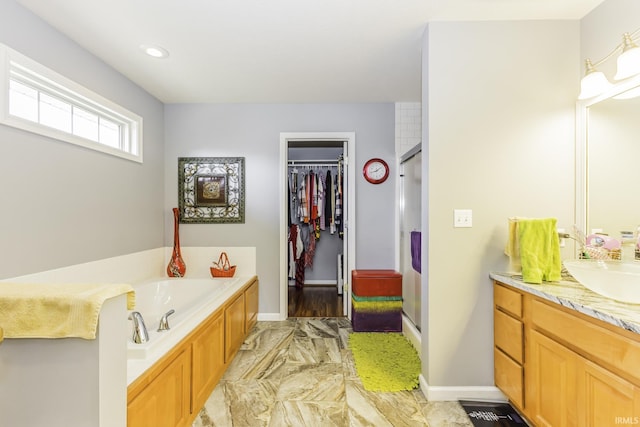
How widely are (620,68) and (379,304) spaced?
2426mm

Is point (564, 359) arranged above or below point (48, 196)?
below

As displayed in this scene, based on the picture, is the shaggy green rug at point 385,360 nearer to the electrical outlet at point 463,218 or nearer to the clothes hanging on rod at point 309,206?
the electrical outlet at point 463,218

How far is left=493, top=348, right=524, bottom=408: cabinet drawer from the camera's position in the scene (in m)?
1.69

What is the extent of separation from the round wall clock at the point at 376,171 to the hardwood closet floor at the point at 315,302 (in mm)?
1629

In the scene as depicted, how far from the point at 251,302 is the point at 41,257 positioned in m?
1.71

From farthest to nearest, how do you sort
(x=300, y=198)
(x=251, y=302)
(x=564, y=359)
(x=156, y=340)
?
1. (x=300, y=198)
2. (x=251, y=302)
3. (x=156, y=340)
4. (x=564, y=359)

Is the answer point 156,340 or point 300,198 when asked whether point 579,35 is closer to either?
point 156,340

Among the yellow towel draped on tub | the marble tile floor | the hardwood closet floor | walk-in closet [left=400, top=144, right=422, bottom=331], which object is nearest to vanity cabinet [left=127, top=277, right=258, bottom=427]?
the marble tile floor

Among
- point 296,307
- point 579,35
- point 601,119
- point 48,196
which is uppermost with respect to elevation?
point 579,35

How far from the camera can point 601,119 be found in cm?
180

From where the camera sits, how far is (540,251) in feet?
5.60

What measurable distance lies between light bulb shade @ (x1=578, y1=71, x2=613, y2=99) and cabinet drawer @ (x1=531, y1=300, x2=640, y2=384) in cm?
118

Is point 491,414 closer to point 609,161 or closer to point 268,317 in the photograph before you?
point 609,161

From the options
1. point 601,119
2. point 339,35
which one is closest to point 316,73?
point 339,35
